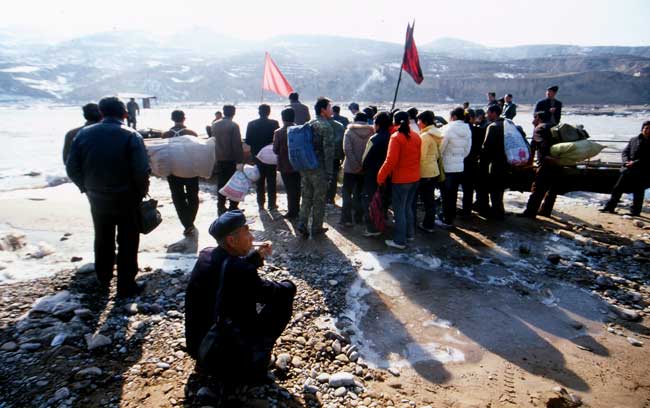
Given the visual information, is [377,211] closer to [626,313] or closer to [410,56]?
[626,313]

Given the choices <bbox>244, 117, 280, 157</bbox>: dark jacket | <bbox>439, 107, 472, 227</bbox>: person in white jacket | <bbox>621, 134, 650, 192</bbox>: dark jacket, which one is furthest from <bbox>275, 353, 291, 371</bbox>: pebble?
<bbox>621, 134, 650, 192</bbox>: dark jacket

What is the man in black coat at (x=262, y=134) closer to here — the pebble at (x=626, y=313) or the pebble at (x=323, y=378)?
the pebble at (x=323, y=378)

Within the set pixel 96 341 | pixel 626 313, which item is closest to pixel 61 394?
pixel 96 341

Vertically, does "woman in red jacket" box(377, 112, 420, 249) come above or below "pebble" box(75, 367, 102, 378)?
above

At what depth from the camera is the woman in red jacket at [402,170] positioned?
15.2ft

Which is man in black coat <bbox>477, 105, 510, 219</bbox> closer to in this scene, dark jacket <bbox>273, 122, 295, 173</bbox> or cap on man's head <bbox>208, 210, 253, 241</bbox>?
dark jacket <bbox>273, 122, 295, 173</bbox>

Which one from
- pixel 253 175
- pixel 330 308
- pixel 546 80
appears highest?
pixel 546 80

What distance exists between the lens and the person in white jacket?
5535mm

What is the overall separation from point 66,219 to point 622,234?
29.5 feet

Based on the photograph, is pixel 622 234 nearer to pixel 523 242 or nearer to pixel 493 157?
pixel 523 242

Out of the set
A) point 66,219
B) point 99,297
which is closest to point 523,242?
point 99,297

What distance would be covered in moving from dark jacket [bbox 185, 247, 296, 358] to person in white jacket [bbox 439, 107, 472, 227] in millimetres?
3985

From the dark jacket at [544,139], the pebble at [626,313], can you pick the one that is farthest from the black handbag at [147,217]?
the dark jacket at [544,139]

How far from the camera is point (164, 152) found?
4926 millimetres
